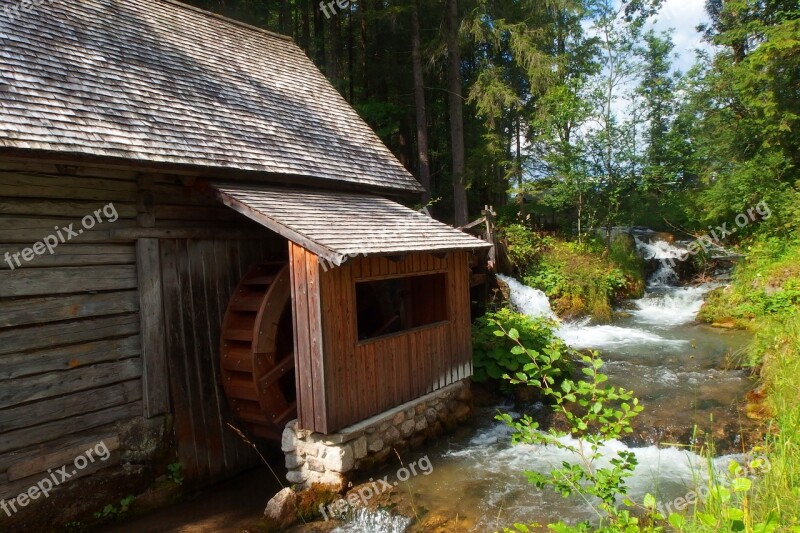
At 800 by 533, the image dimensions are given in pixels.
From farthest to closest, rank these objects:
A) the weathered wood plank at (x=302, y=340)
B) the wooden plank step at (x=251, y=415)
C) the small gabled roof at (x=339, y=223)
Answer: the wooden plank step at (x=251, y=415)
the weathered wood plank at (x=302, y=340)
the small gabled roof at (x=339, y=223)

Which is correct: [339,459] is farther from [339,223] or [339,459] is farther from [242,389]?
[339,223]

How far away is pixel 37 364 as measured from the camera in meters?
4.41

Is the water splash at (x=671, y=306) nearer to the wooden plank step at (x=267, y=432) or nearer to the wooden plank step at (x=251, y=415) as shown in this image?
the wooden plank step at (x=267, y=432)

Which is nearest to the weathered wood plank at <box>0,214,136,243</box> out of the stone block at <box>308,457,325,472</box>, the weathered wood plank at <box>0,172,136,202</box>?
the weathered wood plank at <box>0,172,136,202</box>

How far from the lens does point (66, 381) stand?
4578mm

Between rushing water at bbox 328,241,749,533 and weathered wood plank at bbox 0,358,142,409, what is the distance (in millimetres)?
2593

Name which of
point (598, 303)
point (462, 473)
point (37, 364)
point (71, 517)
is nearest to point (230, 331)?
Answer: point (37, 364)

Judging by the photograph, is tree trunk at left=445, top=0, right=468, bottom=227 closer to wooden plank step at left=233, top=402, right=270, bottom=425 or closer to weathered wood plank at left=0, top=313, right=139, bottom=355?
wooden plank step at left=233, top=402, right=270, bottom=425

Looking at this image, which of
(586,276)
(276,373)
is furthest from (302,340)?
(586,276)

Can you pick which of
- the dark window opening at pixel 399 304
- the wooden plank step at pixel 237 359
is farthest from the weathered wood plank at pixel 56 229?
the dark window opening at pixel 399 304

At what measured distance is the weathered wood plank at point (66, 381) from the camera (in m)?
4.26

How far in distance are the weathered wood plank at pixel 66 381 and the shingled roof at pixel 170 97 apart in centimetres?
194

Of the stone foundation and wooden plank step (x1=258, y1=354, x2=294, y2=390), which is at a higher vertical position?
wooden plank step (x1=258, y1=354, x2=294, y2=390)

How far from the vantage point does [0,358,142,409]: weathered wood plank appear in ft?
14.0
